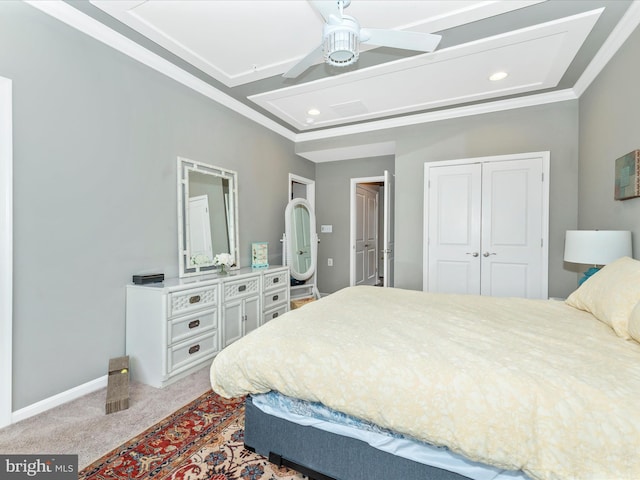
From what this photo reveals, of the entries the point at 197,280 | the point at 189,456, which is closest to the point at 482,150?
the point at 197,280

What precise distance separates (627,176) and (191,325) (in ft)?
11.2

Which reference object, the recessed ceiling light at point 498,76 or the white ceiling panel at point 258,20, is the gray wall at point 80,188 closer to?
the white ceiling panel at point 258,20

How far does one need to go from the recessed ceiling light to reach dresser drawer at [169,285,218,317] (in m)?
3.24

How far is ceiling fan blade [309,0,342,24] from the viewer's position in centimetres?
153

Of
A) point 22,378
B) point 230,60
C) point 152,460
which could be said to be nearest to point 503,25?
point 230,60

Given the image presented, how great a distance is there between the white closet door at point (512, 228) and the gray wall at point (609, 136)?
417 millimetres

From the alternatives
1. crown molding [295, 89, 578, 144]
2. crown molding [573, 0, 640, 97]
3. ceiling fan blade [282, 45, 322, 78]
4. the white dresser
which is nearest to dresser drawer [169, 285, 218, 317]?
the white dresser

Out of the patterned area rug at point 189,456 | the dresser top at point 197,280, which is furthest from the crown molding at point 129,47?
the patterned area rug at point 189,456

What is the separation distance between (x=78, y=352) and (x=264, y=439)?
156cm

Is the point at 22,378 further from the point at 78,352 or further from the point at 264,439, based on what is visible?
the point at 264,439

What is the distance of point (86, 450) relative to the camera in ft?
5.27

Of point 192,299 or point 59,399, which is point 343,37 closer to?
point 192,299

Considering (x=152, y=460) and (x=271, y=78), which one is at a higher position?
(x=271, y=78)

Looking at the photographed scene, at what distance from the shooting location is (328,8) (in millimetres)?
1580
